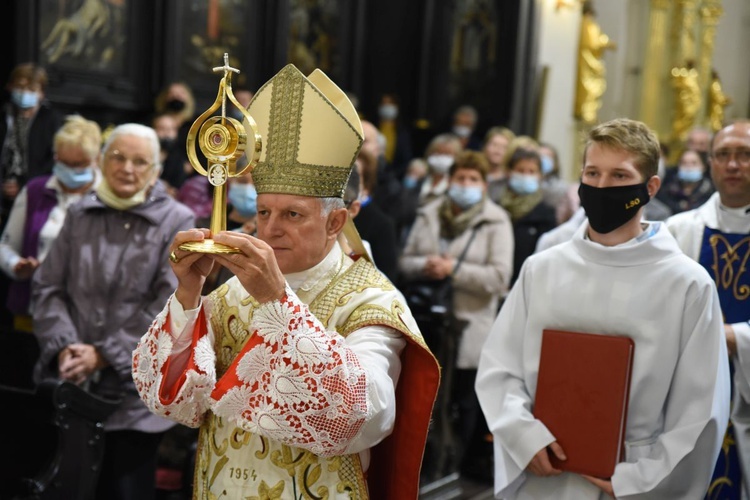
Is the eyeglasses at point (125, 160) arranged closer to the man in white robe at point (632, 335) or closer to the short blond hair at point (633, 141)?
the man in white robe at point (632, 335)

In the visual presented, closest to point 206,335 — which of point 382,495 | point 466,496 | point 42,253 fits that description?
point 382,495

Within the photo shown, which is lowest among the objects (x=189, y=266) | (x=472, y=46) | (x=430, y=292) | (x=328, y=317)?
(x=430, y=292)

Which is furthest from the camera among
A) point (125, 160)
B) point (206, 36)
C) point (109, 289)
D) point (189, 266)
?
point (206, 36)

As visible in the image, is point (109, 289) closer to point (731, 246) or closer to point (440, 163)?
point (731, 246)

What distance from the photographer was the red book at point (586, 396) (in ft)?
10.5

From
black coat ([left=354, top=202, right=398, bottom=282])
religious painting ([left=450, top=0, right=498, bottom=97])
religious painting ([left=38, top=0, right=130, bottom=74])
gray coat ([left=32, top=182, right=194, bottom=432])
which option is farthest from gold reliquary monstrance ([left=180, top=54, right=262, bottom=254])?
religious painting ([left=450, top=0, right=498, bottom=97])

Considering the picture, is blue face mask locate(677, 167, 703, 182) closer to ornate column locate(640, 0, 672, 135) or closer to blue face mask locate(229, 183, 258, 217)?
blue face mask locate(229, 183, 258, 217)

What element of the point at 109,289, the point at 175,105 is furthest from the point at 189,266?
the point at 175,105

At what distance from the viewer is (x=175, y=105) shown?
8469 mm

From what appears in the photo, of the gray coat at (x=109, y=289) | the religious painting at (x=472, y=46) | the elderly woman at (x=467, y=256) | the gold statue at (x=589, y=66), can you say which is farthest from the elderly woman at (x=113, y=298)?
the gold statue at (x=589, y=66)

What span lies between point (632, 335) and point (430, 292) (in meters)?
3.12

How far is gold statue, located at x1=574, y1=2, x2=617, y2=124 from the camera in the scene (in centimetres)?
1495

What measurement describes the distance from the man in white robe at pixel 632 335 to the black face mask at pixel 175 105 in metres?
5.57

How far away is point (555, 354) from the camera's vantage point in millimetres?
3299
